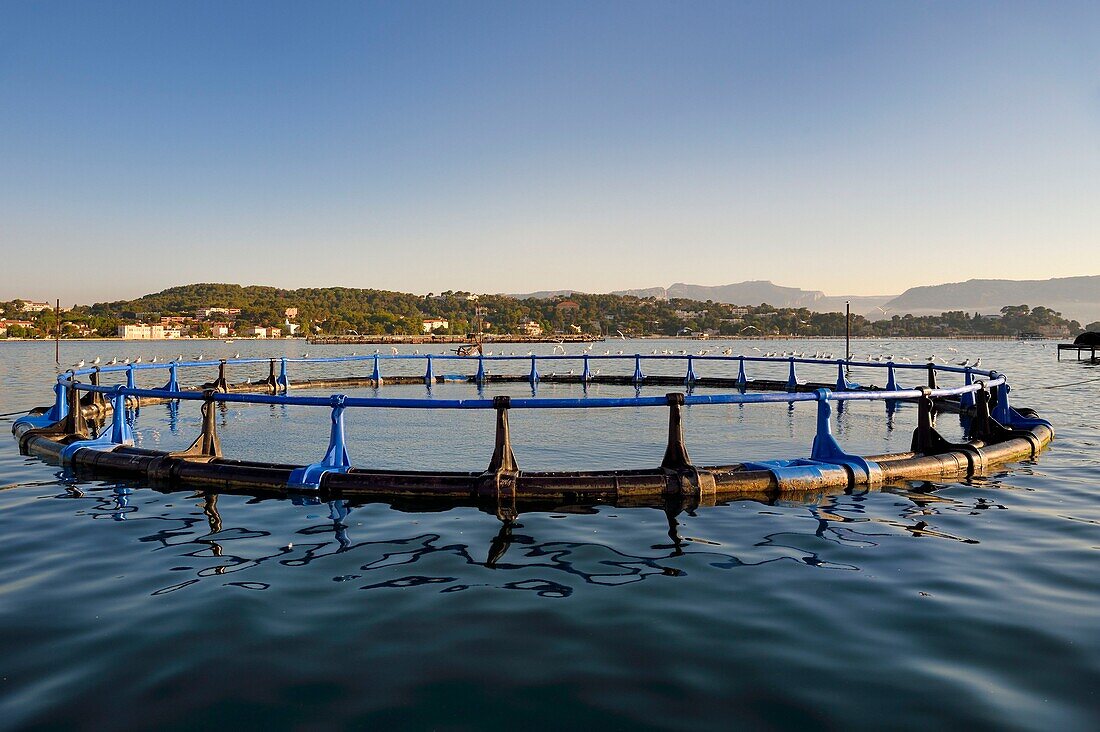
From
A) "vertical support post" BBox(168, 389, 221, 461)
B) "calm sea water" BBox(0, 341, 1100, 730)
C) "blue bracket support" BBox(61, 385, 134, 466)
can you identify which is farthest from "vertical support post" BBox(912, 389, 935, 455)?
"blue bracket support" BBox(61, 385, 134, 466)

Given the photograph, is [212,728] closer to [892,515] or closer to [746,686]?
[746,686]

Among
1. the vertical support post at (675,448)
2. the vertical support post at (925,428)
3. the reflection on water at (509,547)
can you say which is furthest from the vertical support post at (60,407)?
the vertical support post at (925,428)

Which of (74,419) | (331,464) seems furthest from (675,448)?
(74,419)

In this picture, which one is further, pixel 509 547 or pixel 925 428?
pixel 925 428

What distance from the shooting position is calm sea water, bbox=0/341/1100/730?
3.95 m

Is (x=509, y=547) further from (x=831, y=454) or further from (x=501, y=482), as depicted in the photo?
(x=831, y=454)

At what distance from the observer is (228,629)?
4.96 meters

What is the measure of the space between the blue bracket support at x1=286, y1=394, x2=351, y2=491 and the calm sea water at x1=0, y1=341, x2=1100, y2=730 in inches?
23.7

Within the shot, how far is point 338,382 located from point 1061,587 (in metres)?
27.9

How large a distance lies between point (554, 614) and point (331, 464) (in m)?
5.41

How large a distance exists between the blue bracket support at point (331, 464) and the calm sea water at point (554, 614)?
0.60 meters

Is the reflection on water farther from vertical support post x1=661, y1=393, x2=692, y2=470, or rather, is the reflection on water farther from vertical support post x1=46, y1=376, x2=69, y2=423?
vertical support post x1=46, y1=376, x2=69, y2=423

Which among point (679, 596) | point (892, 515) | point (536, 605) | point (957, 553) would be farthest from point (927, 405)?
point (536, 605)

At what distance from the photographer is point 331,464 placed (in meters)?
9.62
